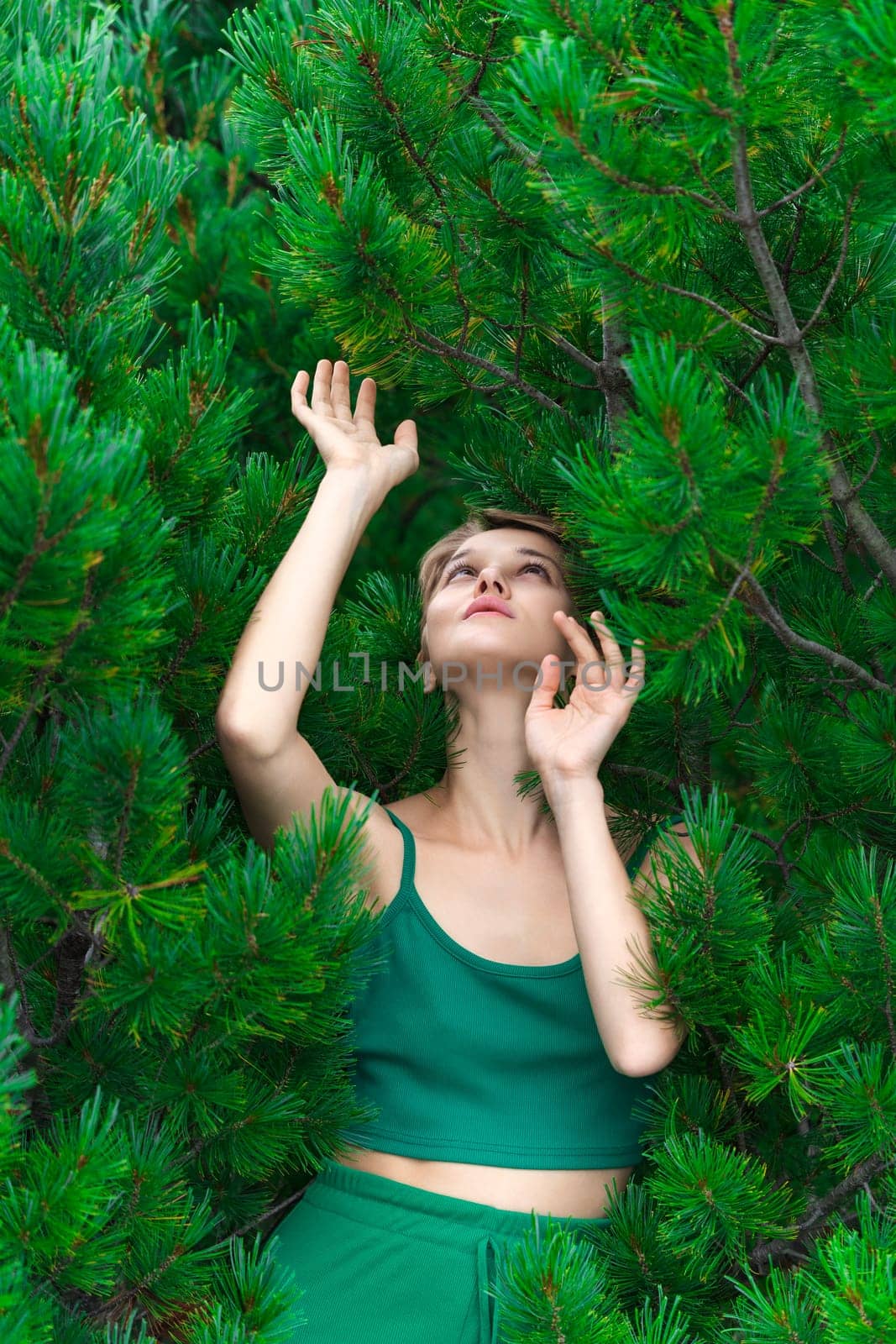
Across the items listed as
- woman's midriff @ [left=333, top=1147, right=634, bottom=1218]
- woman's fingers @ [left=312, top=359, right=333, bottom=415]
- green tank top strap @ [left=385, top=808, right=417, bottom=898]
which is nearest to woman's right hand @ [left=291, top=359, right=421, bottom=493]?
woman's fingers @ [left=312, top=359, right=333, bottom=415]

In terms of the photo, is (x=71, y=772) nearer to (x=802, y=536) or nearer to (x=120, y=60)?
(x=802, y=536)

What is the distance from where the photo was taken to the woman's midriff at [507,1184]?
1.19 m

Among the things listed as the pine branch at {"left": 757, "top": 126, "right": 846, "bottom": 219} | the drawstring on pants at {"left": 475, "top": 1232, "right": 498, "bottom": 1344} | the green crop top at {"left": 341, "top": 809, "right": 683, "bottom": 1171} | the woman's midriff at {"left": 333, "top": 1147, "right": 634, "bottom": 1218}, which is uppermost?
the pine branch at {"left": 757, "top": 126, "right": 846, "bottom": 219}

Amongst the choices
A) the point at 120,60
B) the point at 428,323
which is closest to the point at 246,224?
the point at 120,60

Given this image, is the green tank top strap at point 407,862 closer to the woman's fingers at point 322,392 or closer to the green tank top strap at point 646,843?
the green tank top strap at point 646,843

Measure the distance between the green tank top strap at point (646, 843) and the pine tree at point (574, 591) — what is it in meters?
0.03

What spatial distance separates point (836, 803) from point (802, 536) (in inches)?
17.6

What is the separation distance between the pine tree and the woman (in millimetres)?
54

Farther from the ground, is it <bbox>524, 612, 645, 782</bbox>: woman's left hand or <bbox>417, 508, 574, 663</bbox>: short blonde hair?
<bbox>417, 508, 574, 663</bbox>: short blonde hair

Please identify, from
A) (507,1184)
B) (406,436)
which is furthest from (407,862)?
(406,436)

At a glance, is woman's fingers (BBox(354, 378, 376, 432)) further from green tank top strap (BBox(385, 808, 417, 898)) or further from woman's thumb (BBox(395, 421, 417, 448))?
green tank top strap (BBox(385, 808, 417, 898))

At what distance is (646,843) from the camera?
130cm

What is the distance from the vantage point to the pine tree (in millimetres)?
795

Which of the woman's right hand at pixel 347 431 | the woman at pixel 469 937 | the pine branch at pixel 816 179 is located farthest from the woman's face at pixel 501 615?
the pine branch at pixel 816 179
